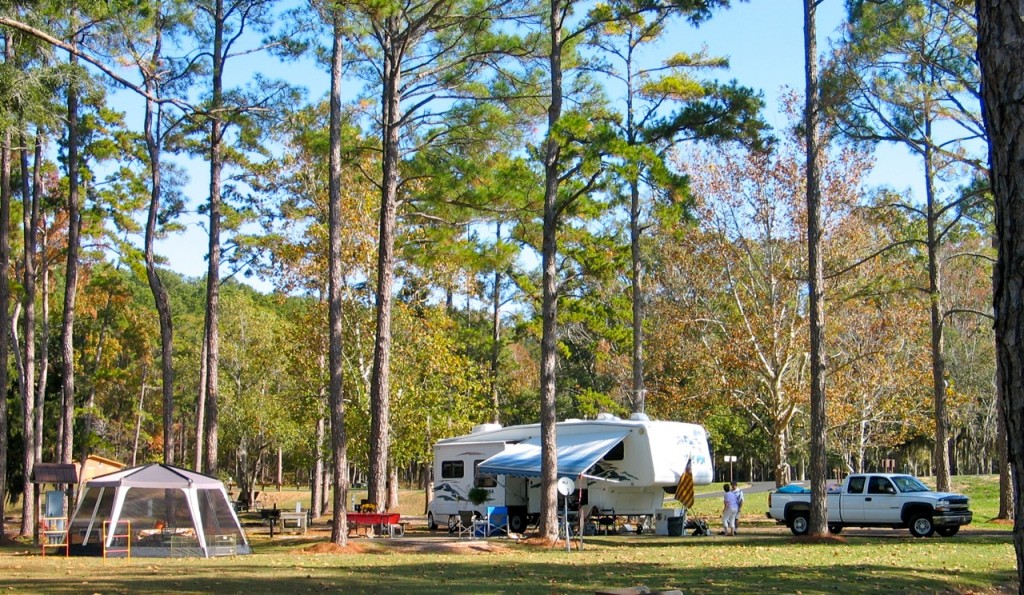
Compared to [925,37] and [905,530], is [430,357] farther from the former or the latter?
[925,37]

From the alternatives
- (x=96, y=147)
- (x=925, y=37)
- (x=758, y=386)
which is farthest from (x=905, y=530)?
(x=96, y=147)

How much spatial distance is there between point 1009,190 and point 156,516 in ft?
56.9

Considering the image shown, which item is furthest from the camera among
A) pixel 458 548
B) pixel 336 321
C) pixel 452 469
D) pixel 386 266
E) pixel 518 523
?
pixel 452 469

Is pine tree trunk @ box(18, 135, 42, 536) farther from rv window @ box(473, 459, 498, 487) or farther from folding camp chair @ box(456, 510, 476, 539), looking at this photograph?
rv window @ box(473, 459, 498, 487)

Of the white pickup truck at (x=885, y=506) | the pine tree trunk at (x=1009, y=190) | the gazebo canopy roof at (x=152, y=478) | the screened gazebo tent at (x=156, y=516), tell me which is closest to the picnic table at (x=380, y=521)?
the screened gazebo tent at (x=156, y=516)

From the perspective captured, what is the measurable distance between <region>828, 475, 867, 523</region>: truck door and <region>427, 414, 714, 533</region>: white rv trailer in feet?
12.8

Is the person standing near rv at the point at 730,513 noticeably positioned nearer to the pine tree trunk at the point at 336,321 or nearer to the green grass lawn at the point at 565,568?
the green grass lawn at the point at 565,568

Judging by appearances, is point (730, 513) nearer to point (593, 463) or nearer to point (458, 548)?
point (593, 463)

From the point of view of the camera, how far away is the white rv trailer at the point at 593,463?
77.2 ft

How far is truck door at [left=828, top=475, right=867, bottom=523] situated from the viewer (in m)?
21.9

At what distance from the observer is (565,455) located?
23469 millimetres

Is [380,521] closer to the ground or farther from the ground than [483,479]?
closer to the ground

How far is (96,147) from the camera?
26.8 meters

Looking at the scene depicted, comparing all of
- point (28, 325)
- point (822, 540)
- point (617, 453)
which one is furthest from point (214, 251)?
point (822, 540)
